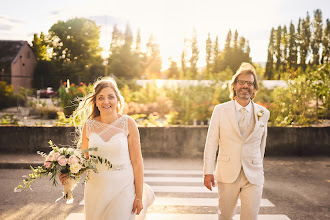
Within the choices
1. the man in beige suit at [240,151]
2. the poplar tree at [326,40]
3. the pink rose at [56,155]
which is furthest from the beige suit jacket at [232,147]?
the poplar tree at [326,40]

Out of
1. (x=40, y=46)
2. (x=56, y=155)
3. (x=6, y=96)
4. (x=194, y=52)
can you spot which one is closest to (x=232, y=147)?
(x=56, y=155)

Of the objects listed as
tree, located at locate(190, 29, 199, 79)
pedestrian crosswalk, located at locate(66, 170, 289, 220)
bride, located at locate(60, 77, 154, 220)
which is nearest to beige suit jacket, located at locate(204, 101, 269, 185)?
bride, located at locate(60, 77, 154, 220)

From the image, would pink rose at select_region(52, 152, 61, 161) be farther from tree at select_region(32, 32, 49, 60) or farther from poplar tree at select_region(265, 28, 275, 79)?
Answer: poplar tree at select_region(265, 28, 275, 79)

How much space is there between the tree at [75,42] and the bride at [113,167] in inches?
2113

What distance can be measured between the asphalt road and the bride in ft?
7.75

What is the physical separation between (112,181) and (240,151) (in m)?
1.34

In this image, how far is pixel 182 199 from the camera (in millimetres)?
6457

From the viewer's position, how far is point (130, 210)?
10.8 feet

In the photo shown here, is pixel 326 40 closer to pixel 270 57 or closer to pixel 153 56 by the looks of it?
pixel 270 57

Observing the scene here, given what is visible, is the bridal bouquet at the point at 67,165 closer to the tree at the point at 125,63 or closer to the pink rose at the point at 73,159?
the pink rose at the point at 73,159

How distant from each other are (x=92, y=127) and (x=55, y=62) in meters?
53.8

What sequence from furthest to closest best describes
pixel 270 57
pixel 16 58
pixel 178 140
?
pixel 270 57
pixel 16 58
pixel 178 140

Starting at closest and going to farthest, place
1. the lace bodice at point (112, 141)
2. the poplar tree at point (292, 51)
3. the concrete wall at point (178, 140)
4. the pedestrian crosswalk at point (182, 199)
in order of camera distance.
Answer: the lace bodice at point (112, 141)
the pedestrian crosswalk at point (182, 199)
the concrete wall at point (178, 140)
the poplar tree at point (292, 51)

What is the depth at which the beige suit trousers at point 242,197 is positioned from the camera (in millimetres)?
3693
